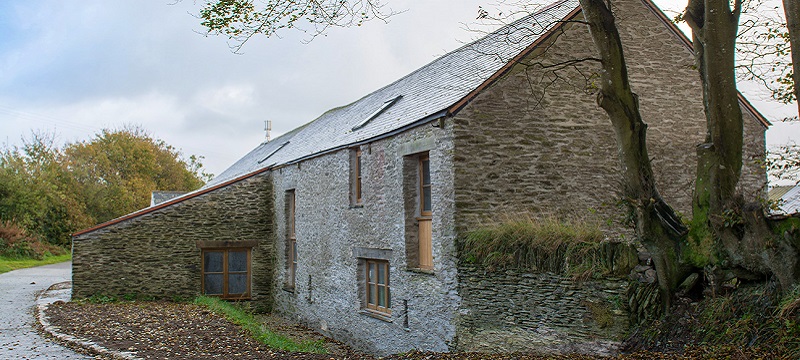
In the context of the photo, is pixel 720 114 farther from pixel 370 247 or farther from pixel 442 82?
pixel 370 247

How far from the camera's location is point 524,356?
25.4ft

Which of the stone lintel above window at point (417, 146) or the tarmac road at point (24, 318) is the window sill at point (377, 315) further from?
the tarmac road at point (24, 318)

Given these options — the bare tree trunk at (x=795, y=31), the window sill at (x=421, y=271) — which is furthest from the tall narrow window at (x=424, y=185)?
the bare tree trunk at (x=795, y=31)

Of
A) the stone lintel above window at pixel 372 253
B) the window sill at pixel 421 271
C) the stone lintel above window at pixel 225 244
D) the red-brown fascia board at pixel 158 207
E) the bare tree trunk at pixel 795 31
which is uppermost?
the bare tree trunk at pixel 795 31

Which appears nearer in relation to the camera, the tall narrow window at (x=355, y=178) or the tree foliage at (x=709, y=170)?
the tree foliage at (x=709, y=170)

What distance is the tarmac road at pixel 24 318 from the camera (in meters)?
10.6

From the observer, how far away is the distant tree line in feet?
113

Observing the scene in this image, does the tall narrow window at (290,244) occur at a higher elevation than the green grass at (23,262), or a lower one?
higher

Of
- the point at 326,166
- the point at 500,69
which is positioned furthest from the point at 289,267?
the point at 500,69

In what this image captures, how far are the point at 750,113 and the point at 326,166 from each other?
30.6ft

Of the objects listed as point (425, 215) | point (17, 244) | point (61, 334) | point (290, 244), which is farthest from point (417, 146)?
point (17, 244)

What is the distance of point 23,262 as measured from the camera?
32.0 m

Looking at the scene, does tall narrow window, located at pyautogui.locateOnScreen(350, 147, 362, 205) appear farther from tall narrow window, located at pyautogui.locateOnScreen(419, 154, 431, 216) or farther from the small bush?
the small bush

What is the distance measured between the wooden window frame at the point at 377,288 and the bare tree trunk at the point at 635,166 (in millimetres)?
6312
